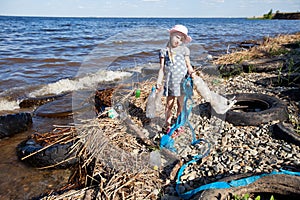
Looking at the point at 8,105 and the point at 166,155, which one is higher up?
the point at 166,155

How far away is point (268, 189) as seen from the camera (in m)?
2.55

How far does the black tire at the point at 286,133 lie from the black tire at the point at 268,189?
122 centimetres

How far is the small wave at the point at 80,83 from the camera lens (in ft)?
27.0

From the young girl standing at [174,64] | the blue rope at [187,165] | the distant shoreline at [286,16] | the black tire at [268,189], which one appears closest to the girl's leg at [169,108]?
the young girl standing at [174,64]

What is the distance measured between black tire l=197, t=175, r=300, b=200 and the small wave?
693cm

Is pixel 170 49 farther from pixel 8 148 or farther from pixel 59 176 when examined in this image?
pixel 8 148

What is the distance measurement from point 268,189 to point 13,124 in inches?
197

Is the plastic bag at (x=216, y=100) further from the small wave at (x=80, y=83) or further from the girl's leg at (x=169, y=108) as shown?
the small wave at (x=80, y=83)

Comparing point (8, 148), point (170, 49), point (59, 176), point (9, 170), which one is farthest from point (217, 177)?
point (8, 148)

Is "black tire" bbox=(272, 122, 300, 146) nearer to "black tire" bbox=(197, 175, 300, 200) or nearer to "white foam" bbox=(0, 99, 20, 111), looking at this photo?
"black tire" bbox=(197, 175, 300, 200)

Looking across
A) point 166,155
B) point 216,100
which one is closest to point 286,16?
point 216,100

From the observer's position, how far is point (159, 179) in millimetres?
3119

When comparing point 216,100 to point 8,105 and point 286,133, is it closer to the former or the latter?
point 286,133

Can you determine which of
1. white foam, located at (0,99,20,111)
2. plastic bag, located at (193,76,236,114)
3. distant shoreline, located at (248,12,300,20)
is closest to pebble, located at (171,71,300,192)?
plastic bag, located at (193,76,236,114)
